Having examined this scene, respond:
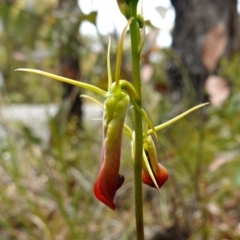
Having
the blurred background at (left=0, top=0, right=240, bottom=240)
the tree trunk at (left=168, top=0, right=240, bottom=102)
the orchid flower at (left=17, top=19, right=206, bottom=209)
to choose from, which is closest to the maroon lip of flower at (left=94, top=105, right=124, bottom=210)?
the orchid flower at (left=17, top=19, right=206, bottom=209)

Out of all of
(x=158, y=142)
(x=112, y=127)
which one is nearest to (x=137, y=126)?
(x=112, y=127)

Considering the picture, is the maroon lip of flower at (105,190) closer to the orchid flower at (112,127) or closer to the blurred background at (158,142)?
the orchid flower at (112,127)

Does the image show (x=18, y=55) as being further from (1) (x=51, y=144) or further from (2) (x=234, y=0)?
(2) (x=234, y=0)

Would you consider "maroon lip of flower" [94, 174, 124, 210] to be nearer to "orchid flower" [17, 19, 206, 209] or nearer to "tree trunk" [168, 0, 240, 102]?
"orchid flower" [17, 19, 206, 209]

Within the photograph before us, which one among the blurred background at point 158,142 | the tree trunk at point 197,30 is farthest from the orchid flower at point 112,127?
the tree trunk at point 197,30

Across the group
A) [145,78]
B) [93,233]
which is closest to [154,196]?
[93,233]

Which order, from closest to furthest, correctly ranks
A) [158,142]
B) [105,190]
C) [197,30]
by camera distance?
[105,190]
[158,142]
[197,30]

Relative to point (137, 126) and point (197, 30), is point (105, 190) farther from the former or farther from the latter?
point (197, 30)

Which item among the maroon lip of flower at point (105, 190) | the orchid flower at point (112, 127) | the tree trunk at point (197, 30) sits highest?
the tree trunk at point (197, 30)

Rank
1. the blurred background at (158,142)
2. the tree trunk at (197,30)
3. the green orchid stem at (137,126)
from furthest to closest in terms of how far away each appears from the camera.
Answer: the tree trunk at (197,30), the blurred background at (158,142), the green orchid stem at (137,126)
